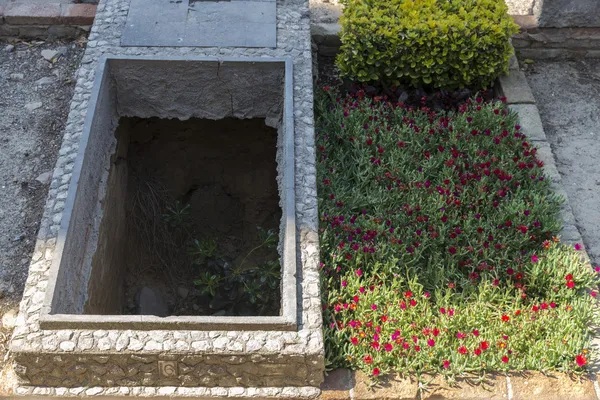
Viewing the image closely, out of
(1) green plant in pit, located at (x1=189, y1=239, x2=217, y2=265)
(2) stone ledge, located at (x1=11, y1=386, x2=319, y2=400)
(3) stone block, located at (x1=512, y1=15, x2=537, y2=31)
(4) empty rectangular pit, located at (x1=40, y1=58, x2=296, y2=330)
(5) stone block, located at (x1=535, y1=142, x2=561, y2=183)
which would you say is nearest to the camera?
(2) stone ledge, located at (x1=11, y1=386, x2=319, y2=400)

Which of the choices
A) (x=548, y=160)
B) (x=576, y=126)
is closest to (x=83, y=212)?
(x=548, y=160)

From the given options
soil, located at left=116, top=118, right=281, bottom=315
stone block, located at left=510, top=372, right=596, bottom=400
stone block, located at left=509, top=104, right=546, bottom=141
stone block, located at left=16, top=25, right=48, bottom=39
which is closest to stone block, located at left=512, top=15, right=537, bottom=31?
stone block, located at left=509, top=104, right=546, bottom=141

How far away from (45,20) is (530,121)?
3.75 meters

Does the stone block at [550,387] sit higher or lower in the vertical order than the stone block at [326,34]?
lower

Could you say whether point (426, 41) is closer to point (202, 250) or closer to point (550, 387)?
point (202, 250)

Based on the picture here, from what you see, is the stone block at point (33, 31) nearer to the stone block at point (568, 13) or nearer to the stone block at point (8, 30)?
the stone block at point (8, 30)

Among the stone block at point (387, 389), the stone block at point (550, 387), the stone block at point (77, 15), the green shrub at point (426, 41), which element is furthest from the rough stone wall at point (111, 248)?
the stone block at point (550, 387)

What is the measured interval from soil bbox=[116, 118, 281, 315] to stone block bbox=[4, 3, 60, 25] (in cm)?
113

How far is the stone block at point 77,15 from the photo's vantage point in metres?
6.00

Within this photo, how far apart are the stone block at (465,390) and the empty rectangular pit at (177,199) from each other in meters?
0.79

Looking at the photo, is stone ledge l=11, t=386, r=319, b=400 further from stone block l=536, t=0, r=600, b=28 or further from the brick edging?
stone block l=536, t=0, r=600, b=28

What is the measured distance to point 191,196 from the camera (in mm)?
6309

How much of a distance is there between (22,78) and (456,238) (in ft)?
11.2

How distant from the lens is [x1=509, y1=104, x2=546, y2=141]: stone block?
5238 millimetres
